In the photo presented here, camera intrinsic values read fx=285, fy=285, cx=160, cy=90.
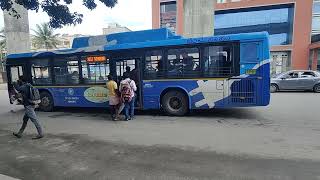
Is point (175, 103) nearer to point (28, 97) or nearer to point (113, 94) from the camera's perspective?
point (113, 94)

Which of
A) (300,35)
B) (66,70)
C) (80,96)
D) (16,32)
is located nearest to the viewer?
(80,96)

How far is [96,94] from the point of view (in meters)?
10.9

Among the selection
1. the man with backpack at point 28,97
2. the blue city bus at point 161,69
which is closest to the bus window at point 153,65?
the blue city bus at point 161,69

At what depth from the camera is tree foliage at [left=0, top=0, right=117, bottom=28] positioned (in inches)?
394

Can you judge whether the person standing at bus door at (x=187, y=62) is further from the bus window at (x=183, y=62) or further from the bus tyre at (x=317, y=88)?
the bus tyre at (x=317, y=88)

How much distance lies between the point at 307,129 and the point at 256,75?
2.13m

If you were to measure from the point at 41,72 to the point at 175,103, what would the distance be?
5.95 m

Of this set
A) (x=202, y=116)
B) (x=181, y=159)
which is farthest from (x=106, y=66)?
(x=181, y=159)

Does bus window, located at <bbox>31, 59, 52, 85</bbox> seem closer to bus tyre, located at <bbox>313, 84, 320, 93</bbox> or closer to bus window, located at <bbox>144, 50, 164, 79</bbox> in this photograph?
bus window, located at <bbox>144, 50, 164, 79</bbox>

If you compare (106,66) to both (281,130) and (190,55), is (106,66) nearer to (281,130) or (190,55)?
(190,55)

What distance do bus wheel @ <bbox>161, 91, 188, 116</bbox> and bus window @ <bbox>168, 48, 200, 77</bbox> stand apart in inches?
27.3

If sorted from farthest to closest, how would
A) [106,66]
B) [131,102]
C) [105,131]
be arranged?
[106,66], [131,102], [105,131]

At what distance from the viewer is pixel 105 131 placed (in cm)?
796

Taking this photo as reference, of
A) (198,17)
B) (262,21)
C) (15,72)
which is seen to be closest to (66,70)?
(15,72)
